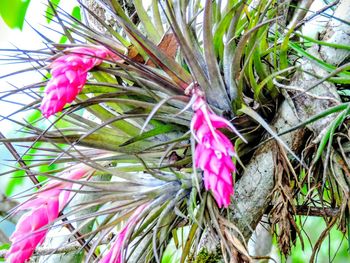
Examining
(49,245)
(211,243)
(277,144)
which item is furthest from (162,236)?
(49,245)

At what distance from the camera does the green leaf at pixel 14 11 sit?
3.61 ft

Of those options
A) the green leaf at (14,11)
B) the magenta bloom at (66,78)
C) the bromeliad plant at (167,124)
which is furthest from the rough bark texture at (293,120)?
the green leaf at (14,11)

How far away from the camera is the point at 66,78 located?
0.49 m

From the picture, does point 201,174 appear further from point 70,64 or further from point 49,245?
point 49,245

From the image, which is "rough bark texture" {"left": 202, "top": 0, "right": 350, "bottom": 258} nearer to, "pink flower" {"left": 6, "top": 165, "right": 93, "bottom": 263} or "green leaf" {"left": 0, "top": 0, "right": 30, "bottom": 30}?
"pink flower" {"left": 6, "top": 165, "right": 93, "bottom": 263}

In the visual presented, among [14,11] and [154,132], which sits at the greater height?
[14,11]

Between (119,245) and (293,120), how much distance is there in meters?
0.25

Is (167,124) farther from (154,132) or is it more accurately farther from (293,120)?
(293,120)

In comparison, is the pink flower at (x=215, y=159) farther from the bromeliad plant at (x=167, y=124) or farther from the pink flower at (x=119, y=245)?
the pink flower at (x=119, y=245)

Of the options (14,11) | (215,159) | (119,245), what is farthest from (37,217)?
(14,11)

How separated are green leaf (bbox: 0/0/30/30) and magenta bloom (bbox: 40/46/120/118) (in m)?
0.62

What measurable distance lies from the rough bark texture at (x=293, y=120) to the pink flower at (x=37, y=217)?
196 millimetres

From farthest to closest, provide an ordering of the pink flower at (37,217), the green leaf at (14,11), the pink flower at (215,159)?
the green leaf at (14,11), the pink flower at (37,217), the pink flower at (215,159)

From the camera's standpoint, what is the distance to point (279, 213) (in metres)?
0.62
